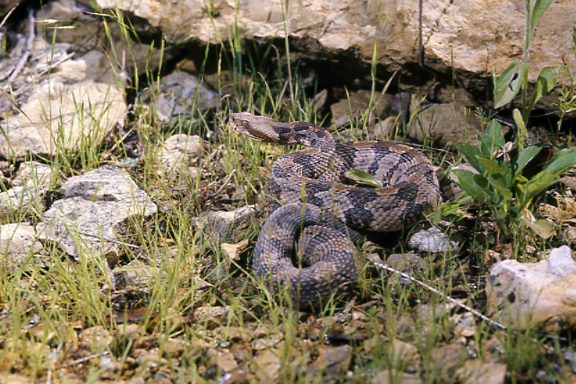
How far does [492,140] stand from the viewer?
494 cm

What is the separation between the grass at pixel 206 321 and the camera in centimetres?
388

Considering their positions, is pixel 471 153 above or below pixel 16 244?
above

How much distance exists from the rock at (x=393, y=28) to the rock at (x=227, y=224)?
1807mm

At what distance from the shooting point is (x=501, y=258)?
190 inches

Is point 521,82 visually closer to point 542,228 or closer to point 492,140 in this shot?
point 492,140

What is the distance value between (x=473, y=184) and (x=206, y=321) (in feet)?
6.46

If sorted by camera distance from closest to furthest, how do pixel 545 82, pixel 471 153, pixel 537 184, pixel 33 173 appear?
1. pixel 537 184
2. pixel 471 153
3. pixel 545 82
4. pixel 33 173

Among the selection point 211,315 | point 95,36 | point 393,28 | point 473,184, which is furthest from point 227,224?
point 95,36

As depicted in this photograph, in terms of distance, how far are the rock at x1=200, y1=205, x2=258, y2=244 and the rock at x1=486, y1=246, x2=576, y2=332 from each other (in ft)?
6.03

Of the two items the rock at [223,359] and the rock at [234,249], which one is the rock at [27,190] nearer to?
the rock at [234,249]

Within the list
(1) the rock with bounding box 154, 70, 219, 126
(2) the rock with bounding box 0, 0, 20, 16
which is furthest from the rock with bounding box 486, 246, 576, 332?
(2) the rock with bounding box 0, 0, 20, 16

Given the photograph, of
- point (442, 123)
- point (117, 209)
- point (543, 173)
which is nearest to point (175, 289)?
point (117, 209)

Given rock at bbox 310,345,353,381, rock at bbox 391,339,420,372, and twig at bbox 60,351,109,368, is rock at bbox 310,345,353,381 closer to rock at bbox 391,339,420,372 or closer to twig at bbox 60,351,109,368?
rock at bbox 391,339,420,372

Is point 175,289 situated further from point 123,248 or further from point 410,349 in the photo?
point 410,349
